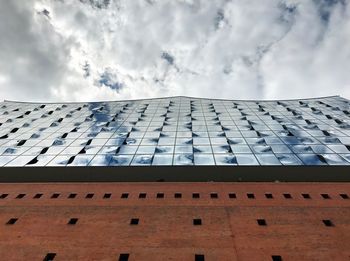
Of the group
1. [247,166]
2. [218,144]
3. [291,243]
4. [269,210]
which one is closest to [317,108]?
[218,144]

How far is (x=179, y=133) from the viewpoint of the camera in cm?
2077

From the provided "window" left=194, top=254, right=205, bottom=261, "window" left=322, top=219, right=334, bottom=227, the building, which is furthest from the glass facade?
"window" left=194, top=254, right=205, bottom=261

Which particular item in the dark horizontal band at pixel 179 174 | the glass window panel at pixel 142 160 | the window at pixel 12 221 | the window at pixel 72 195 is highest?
the glass window panel at pixel 142 160

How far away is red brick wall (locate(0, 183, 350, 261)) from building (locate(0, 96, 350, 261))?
48mm

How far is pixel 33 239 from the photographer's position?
38.8 ft

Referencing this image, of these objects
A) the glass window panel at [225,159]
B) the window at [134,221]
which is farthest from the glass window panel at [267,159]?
the window at [134,221]

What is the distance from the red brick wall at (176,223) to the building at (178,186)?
1.9 inches

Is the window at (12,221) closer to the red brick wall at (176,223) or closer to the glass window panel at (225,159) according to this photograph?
the red brick wall at (176,223)

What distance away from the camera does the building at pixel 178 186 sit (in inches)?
445

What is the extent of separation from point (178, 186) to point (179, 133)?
20.6ft

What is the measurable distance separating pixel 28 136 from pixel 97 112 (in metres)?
6.58

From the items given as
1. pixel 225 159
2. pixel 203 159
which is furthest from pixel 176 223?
pixel 225 159

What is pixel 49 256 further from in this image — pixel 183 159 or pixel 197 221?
pixel 183 159

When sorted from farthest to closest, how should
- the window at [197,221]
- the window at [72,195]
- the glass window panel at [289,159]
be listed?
the glass window panel at [289,159]
the window at [72,195]
the window at [197,221]
